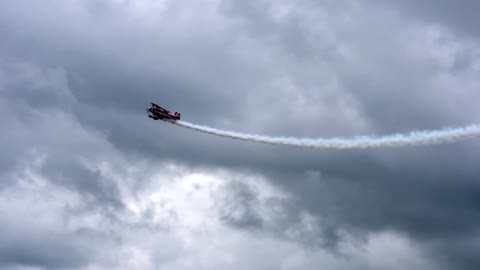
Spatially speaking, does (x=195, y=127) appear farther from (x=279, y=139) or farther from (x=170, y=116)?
(x=279, y=139)

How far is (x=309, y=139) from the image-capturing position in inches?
3590

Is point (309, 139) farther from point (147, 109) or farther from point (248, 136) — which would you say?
point (147, 109)

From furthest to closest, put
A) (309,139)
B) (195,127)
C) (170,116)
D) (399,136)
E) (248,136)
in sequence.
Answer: (170,116) < (195,127) < (248,136) < (309,139) < (399,136)

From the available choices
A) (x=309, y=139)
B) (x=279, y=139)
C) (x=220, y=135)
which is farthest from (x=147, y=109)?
(x=309, y=139)

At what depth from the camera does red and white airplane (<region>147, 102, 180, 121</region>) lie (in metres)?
127

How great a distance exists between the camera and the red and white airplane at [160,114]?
127m

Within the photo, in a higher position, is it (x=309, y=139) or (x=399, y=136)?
(x=309, y=139)

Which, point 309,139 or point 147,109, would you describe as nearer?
point 309,139

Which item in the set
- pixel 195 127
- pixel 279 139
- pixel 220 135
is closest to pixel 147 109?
pixel 195 127

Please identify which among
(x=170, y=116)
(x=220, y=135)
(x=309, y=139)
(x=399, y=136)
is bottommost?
(x=399, y=136)

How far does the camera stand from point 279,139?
322ft

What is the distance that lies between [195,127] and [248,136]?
1888cm

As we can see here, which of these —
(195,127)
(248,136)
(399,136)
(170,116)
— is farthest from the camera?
(170,116)

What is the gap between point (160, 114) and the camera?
12888 centimetres
